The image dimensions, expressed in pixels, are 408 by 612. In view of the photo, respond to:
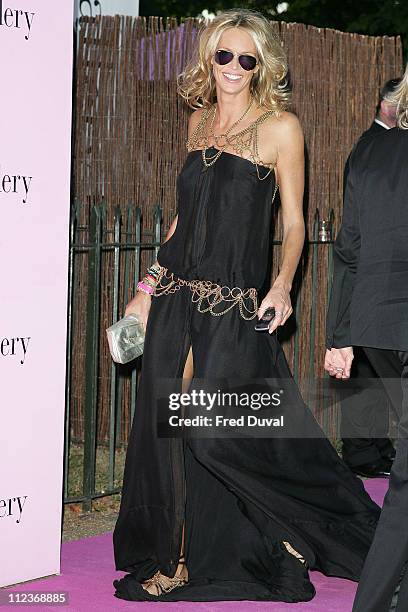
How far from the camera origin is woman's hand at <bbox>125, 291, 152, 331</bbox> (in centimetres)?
467

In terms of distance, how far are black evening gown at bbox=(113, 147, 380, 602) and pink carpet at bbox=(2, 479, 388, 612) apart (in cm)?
5

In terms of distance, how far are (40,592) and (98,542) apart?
91 cm

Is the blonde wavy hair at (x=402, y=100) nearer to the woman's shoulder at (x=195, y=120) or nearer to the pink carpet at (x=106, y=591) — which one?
the woman's shoulder at (x=195, y=120)

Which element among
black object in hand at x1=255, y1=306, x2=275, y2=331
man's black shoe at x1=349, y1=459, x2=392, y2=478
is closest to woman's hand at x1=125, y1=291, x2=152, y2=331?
black object in hand at x1=255, y1=306, x2=275, y2=331

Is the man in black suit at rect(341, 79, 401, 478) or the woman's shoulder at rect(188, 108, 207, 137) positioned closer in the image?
the woman's shoulder at rect(188, 108, 207, 137)

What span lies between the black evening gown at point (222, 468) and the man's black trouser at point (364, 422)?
227 centimetres

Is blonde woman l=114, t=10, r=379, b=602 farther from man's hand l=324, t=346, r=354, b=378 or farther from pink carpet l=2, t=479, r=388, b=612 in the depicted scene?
man's hand l=324, t=346, r=354, b=378

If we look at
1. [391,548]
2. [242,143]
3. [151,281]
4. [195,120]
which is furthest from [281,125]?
[391,548]

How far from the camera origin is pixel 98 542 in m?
5.36

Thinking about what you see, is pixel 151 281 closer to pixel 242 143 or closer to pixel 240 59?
pixel 242 143

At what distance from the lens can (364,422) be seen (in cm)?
700

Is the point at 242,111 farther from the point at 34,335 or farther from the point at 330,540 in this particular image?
the point at 330,540

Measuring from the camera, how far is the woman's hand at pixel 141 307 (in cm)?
467

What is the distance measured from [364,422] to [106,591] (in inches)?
111
